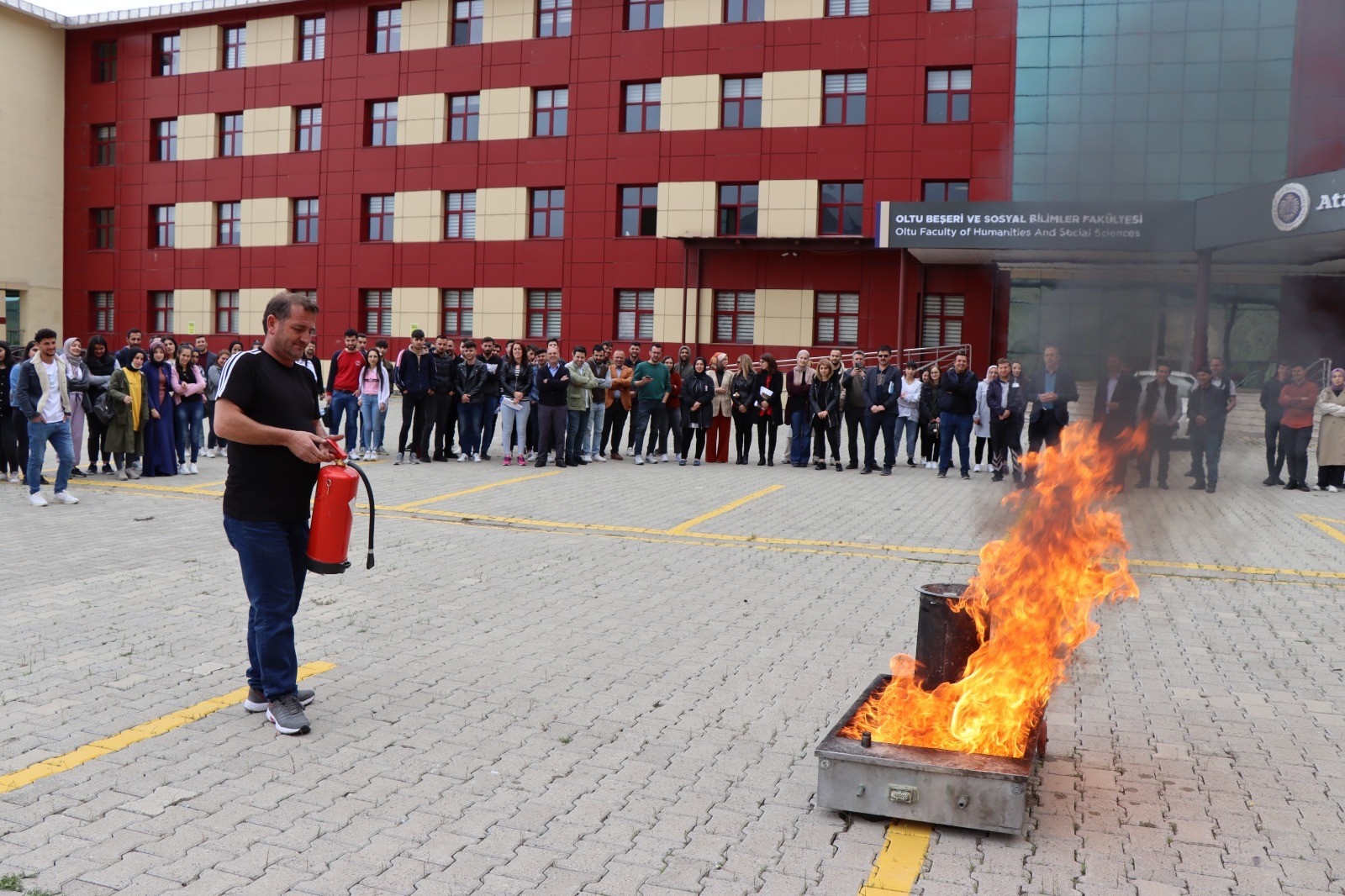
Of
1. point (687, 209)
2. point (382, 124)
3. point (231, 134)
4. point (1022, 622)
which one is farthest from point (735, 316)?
point (1022, 622)

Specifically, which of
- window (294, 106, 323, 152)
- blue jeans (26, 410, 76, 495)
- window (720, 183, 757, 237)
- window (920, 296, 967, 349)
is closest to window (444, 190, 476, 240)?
window (294, 106, 323, 152)

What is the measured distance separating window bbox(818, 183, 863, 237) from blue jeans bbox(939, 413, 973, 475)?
55.7ft

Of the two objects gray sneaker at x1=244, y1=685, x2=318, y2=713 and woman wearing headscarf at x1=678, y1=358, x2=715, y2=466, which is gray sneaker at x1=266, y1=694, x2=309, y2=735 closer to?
gray sneaker at x1=244, y1=685, x2=318, y2=713

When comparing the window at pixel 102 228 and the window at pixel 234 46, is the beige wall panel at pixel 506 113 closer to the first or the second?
the window at pixel 234 46

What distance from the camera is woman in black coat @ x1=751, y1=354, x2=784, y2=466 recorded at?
18656 mm

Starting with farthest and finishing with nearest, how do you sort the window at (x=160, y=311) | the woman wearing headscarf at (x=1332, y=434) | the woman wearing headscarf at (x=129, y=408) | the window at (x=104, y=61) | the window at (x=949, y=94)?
the window at (x=104, y=61), the window at (x=160, y=311), the window at (x=949, y=94), the woman wearing headscarf at (x=1332, y=434), the woman wearing headscarf at (x=129, y=408)

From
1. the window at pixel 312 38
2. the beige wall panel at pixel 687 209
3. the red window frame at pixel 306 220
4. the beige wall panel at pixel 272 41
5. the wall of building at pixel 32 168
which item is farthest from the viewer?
the wall of building at pixel 32 168

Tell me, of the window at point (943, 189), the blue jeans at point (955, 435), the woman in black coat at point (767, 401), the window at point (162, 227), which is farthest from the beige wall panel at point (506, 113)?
the blue jeans at point (955, 435)

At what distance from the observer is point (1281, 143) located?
3467 mm

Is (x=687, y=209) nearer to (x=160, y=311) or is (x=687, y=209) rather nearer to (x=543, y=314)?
(x=543, y=314)

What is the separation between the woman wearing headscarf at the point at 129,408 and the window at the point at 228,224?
2776 cm

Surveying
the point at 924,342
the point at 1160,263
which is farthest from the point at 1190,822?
the point at 924,342

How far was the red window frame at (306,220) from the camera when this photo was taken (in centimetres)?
3962

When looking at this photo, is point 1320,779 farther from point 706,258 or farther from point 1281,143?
point 706,258
